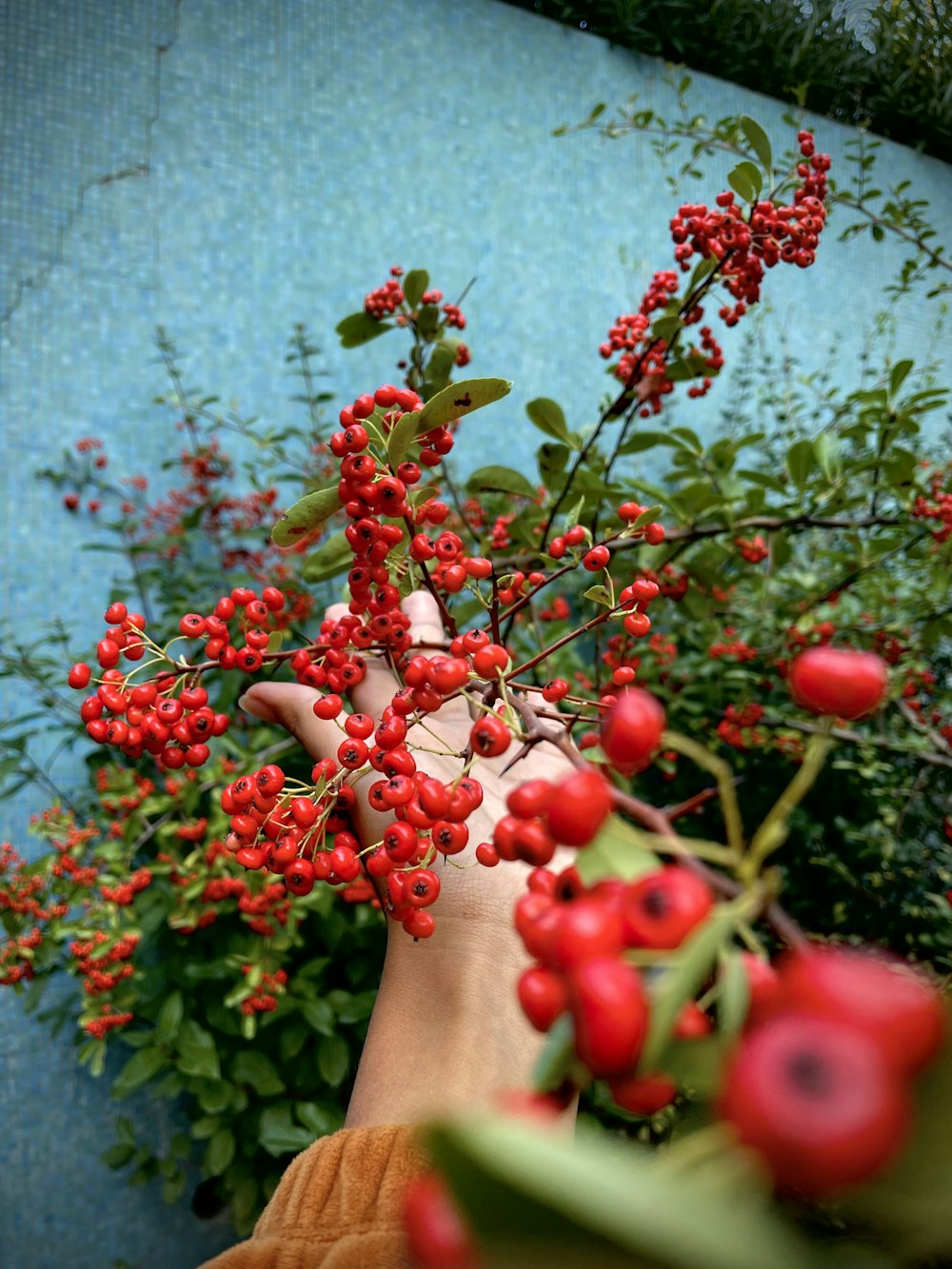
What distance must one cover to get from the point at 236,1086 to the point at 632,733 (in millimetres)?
1216

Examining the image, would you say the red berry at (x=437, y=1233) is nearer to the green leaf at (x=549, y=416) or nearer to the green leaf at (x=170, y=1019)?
the green leaf at (x=549, y=416)

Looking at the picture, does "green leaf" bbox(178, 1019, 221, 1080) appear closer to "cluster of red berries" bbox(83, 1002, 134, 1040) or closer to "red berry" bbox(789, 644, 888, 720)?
"cluster of red berries" bbox(83, 1002, 134, 1040)

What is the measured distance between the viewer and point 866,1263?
139 millimetres

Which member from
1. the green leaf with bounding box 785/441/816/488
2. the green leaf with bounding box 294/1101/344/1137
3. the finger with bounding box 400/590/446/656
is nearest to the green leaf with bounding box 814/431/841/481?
the green leaf with bounding box 785/441/816/488

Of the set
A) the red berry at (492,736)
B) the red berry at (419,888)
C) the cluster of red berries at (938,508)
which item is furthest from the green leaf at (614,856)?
the cluster of red berries at (938,508)

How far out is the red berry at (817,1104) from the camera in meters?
0.13

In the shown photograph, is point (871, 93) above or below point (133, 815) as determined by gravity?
above

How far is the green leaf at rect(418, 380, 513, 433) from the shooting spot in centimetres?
44

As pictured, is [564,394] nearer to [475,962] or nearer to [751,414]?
[751,414]

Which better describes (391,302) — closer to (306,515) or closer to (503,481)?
(503,481)

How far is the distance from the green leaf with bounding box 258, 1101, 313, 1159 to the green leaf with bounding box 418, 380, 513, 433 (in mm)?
1016

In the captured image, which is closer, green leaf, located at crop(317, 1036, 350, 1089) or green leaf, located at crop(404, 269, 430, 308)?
green leaf, located at crop(404, 269, 430, 308)

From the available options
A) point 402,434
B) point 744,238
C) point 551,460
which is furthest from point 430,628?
point 744,238

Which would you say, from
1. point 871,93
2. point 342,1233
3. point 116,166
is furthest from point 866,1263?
point 871,93
